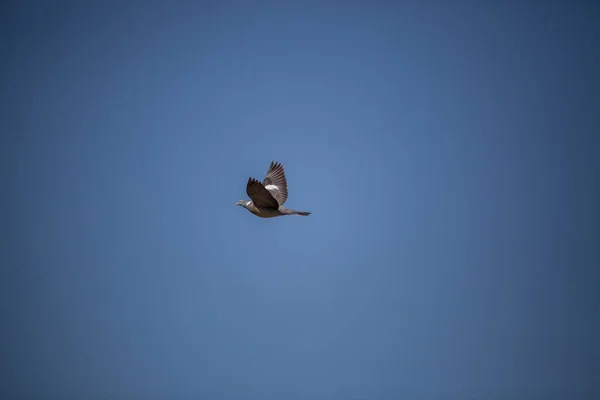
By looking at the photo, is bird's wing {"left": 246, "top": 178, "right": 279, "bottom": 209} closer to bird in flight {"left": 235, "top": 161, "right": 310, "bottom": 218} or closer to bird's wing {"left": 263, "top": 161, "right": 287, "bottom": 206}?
bird in flight {"left": 235, "top": 161, "right": 310, "bottom": 218}

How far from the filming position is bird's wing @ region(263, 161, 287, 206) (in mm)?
13062

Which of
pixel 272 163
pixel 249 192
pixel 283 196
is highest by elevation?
pixel 272 163

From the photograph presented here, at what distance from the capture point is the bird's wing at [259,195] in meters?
10.4

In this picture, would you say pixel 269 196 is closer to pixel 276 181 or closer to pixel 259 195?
pixel 259 195

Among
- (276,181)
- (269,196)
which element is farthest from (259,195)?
(276,181)

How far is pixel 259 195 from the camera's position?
1091 cm

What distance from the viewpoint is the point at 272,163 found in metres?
13.6

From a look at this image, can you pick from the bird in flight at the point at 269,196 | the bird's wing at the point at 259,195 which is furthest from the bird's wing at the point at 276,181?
the bird's wing at the point at 259,195

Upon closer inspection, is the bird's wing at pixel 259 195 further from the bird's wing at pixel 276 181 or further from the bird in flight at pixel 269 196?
the bird's wing at pixel 276 181

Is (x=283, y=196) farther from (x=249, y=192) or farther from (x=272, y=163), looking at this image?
(x=249, y=192)

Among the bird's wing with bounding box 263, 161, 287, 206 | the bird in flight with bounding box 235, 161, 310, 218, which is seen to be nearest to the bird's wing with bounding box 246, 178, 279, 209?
the bird in flight with bounding box 235, 161, 310, 218

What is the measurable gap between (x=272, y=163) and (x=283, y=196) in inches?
44.6

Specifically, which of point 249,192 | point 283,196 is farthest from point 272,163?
point 249,192

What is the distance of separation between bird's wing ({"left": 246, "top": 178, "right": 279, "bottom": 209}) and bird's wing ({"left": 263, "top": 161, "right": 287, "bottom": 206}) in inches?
60.9
